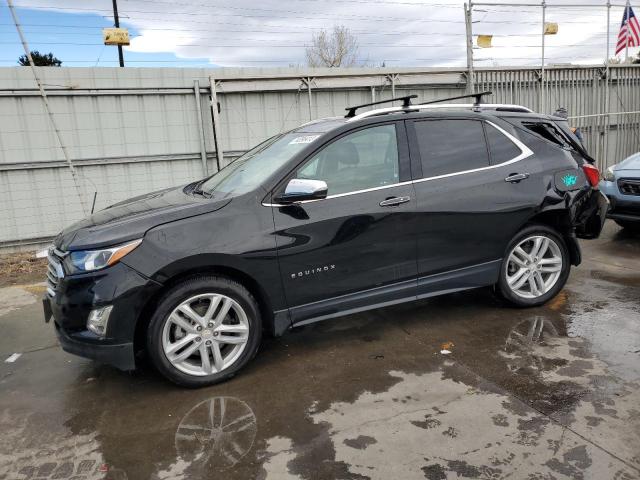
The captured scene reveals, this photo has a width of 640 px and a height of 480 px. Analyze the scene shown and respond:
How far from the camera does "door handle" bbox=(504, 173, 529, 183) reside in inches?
174

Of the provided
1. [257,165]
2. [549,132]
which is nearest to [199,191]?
[257,165]

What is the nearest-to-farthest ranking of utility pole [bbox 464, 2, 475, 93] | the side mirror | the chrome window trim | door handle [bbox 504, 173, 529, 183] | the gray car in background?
the side mirror
the chrome window trim
door handle [bbox 504, 173, 529, 183]
the gray car in background
utility pole [bbox 464, 2, 475, 93]

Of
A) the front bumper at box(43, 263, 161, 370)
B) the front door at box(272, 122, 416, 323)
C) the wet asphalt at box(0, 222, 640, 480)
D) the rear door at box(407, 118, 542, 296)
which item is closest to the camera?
the wet asphalt at box(0, 222, 640, 480)

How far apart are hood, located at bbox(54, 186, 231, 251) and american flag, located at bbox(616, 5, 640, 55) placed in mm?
11002

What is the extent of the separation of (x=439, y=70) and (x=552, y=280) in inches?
247

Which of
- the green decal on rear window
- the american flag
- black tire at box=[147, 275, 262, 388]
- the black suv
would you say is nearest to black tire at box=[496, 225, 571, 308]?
the black suv

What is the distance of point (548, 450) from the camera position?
2.71 meters

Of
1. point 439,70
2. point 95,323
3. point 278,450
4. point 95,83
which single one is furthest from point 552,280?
point 95,83

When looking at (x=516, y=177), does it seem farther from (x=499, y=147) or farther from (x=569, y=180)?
(x=569, y=180)

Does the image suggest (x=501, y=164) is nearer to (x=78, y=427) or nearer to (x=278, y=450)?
(x=278, y=450)

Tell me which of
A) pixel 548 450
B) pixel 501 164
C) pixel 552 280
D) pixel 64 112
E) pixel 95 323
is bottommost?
pixel 548 450

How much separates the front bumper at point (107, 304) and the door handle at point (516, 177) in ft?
9.54

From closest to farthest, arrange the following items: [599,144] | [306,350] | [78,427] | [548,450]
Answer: [548,450]
[78,427]
[306,350]
[599,144]

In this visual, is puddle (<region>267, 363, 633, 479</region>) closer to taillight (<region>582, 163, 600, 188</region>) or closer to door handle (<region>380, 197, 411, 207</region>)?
door handle (<region>380, 197, 411, 207</region>)
